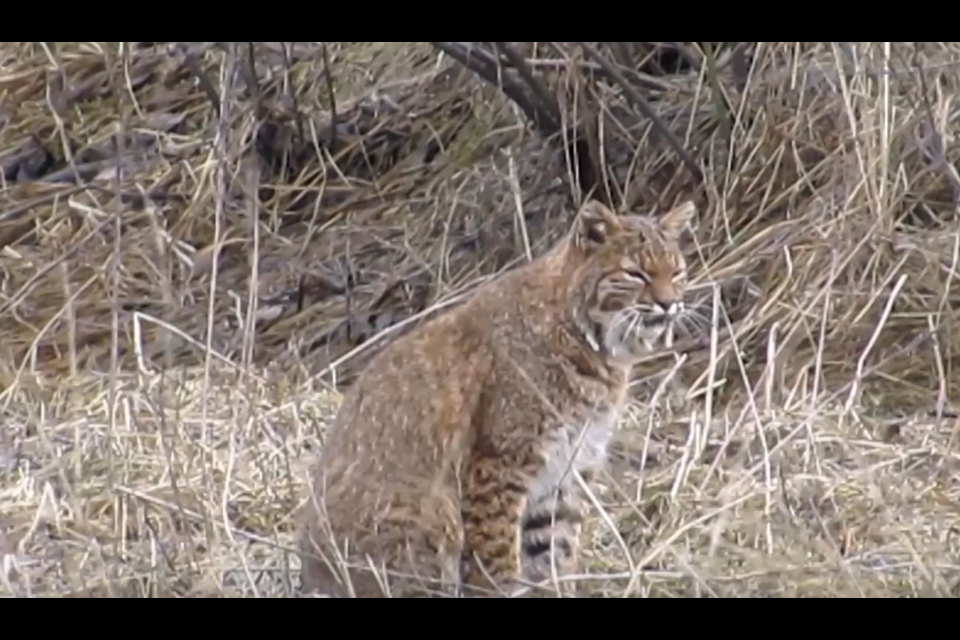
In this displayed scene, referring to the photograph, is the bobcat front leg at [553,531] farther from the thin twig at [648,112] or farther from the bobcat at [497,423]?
the thin twig at [648,112]

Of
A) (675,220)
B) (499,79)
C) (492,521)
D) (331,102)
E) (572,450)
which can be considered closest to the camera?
(492,521)

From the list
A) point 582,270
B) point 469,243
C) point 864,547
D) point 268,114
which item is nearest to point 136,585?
point 582,270

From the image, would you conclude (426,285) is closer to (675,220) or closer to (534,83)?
(534,83)

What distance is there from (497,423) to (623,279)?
0.44 m

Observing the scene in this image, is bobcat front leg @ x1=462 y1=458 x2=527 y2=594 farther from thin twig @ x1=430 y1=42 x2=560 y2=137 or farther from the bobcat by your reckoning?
thin twig @ x1=430 y1=42 x2=560 y2=137

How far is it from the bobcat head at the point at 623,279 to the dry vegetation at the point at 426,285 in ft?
0.53

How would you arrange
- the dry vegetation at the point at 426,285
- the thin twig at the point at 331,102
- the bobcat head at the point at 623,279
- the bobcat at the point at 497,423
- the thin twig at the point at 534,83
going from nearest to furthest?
the bobcat at the point at 497,423 → the dry vegetation at the point at 426,285 → the bobcat head at the point at 623,279 → the thin twig at the point at 534,83 → the thin twig at the point at 331,102

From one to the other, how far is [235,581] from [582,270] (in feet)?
3.42

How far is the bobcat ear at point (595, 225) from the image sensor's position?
4.32m

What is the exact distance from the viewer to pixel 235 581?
3.99 m

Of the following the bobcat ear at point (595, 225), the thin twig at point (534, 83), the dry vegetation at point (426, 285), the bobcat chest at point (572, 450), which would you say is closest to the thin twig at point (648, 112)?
the dry vegetation at point (426, 285)

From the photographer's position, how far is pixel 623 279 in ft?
14.1

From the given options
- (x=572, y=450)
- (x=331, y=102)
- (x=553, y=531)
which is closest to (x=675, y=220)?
(x=572, y=450)

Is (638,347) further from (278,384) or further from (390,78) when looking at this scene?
(390,78)
